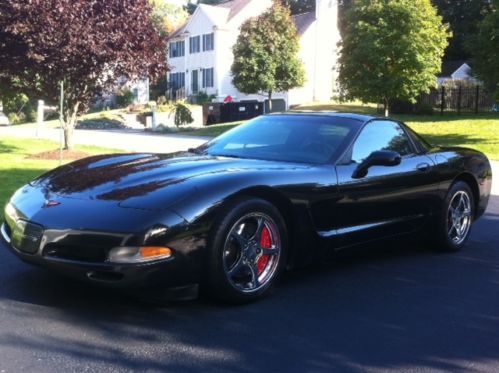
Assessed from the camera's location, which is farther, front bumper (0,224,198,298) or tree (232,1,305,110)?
tree (232,1,305,110)

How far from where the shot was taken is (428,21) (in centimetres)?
2136

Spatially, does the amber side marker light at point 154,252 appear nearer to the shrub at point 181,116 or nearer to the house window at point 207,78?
the shrub at point 181,116

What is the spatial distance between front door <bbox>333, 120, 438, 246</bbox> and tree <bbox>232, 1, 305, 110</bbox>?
2700cm

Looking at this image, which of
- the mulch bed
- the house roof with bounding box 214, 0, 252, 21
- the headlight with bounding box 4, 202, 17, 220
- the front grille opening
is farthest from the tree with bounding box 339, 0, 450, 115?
the house roof with bounding box 214, 0, 252, 21

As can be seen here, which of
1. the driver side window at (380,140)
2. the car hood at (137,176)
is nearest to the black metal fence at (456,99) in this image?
the driver side window at (380,140)

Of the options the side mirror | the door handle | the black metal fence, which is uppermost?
the black metal fence

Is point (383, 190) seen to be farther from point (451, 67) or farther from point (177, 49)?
point (451, 67)

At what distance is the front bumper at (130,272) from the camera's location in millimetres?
3766

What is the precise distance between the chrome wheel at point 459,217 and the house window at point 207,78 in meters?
41.9

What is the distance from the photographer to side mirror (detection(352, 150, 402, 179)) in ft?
16.7

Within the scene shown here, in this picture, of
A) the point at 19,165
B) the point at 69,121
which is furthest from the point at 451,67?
the point at 19,165

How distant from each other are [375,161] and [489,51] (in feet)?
47.5

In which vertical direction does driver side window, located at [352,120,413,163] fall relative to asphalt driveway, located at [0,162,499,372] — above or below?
above

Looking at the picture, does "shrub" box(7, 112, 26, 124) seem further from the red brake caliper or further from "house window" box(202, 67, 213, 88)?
the red brake caliper
